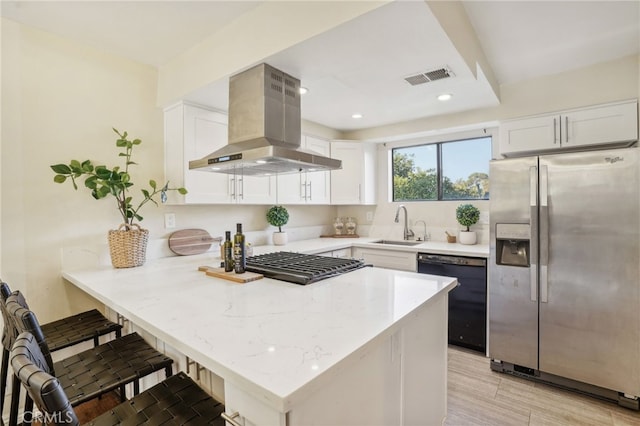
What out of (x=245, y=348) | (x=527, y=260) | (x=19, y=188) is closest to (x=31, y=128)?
(x=19, y=188)

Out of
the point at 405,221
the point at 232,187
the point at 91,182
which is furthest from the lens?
the point at 405,221

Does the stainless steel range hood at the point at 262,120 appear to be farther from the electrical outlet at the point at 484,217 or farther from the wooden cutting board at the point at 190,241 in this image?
the electrical outlet at the point at 484,217

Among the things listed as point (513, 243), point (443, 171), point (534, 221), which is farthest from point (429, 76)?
point (443, 171)

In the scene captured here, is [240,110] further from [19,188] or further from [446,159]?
[446,159]

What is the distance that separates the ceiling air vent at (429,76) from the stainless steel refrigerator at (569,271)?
836 millimetres

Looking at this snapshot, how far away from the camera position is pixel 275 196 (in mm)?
3113

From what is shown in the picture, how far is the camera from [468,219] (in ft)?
10.4

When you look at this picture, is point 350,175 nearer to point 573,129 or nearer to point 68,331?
point 573,129

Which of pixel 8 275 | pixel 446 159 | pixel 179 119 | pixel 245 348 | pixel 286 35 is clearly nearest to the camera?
pixel 245 348

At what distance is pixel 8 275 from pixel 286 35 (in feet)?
7.26

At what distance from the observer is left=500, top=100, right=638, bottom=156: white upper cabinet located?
7.74 feet

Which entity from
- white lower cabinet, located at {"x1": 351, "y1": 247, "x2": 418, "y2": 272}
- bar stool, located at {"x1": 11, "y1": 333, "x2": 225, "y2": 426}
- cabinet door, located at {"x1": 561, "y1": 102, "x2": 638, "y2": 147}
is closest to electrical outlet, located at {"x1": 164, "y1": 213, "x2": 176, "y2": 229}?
bar stool, located at {"x1": 11, "y1": 333, "x2": 225, "y2": 426}

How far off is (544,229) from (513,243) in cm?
25

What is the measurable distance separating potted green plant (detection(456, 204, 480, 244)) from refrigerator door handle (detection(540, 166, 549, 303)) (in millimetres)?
901
